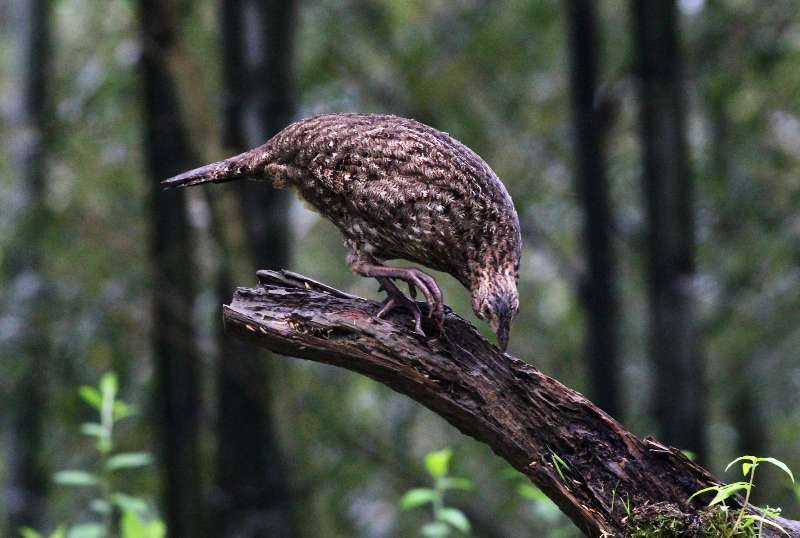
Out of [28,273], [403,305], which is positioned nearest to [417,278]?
[403,305]

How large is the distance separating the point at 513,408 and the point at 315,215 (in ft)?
13.6

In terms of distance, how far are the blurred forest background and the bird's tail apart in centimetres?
212

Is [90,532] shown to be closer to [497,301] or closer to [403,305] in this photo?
[403,305]

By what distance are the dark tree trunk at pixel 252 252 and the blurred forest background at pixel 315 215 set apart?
0.02 m

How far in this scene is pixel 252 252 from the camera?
5695 mm

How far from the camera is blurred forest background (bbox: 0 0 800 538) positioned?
6.04 meters

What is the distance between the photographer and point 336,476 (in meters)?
6.90

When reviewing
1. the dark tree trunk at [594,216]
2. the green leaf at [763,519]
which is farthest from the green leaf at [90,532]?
the dark tree trunk at [594,216]

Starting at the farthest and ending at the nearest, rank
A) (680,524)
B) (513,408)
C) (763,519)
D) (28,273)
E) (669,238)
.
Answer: (28,273)
(669,238)
(513,408)
(680,524)
(763,519)

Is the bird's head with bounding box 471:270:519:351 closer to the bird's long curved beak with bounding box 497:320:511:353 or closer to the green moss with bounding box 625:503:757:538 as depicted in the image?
the bird's long curved beak with bounding box 497:320:511:353

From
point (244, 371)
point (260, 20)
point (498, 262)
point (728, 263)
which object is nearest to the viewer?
point (498, 262)

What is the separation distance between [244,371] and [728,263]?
4.36 metres

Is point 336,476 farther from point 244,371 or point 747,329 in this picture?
point 747,329

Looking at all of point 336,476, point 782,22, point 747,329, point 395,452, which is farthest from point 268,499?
point 782,22
